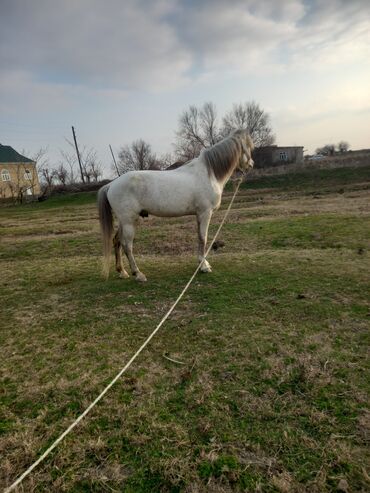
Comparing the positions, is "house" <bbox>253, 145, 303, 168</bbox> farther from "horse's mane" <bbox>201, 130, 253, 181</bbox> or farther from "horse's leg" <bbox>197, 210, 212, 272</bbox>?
"horse's leg" <bbox>197, 210, 212, 272</bbox>

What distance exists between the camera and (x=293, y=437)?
2.04m

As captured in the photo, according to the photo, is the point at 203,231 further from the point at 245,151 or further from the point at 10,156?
the point at 10,156

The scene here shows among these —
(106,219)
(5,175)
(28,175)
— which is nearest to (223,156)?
(106,219)

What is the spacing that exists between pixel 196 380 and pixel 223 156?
3.68 meters

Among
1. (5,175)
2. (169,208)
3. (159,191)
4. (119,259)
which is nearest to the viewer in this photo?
(159,191)

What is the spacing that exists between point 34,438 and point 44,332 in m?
1.70

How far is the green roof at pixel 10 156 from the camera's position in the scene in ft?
150

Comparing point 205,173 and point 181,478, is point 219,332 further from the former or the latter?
point 205,173

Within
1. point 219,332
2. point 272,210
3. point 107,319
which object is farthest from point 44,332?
point 272,210

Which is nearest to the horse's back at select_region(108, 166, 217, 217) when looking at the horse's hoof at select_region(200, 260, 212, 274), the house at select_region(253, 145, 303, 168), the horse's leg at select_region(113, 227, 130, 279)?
the horse's leg at select_region(113, 227, 130, 279)

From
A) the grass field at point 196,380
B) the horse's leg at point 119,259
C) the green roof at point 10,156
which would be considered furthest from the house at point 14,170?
the grass field at point 196,380

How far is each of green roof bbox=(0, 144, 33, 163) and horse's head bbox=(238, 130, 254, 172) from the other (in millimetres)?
48135

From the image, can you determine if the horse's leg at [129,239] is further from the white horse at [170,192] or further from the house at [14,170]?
the house at [14,170]

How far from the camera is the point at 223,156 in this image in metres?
5.20
